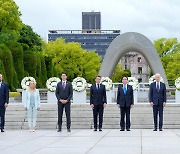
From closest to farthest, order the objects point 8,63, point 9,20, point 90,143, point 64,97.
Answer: point 90,143
point 64,97
point 8,63
point 9,20

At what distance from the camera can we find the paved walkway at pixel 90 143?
1064cm

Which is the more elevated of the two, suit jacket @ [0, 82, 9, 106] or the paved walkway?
suit jacket @ [0, 82, 9, 106]

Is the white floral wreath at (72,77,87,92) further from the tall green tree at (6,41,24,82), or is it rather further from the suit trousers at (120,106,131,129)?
the tall green tree at (6,41,24,82)

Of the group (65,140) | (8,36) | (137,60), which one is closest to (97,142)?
(65,140)

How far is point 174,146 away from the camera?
11.3 m

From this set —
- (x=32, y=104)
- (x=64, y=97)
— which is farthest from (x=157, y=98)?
(x=32, y=104)

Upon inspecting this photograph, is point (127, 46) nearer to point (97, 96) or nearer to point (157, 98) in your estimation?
point (97, 96)

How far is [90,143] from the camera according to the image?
482 inches

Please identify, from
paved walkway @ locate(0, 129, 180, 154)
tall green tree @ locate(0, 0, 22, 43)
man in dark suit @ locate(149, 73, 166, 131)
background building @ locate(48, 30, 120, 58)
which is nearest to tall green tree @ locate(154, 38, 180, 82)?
tall green tree @ locate(0, 0, 22, 43)

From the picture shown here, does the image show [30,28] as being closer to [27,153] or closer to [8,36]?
[8,36]

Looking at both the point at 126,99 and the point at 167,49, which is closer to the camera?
the point at 126,99

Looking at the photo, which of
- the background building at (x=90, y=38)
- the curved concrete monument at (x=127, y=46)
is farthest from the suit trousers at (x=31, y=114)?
the background building at (x=90, y=38)

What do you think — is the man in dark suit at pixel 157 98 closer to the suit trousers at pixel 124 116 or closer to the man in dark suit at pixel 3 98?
the suit trousers at pixel 124 116

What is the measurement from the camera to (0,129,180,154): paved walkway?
34.9ft
